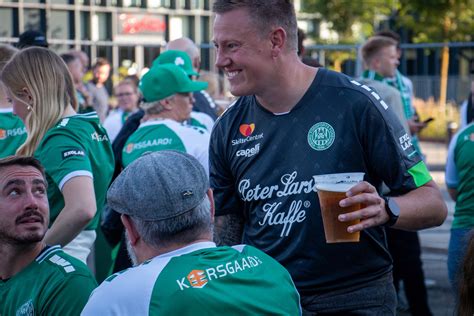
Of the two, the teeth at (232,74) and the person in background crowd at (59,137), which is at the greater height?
the teeth at (232,74)

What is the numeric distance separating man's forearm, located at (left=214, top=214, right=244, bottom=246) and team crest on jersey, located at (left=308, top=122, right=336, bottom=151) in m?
0.58

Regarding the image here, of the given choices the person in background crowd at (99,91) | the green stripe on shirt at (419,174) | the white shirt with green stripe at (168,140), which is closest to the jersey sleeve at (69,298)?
the green stripe on shirt at (419,174)

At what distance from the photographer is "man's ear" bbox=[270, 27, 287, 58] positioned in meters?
3.89

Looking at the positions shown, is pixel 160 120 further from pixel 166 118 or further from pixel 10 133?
pixel 10 133

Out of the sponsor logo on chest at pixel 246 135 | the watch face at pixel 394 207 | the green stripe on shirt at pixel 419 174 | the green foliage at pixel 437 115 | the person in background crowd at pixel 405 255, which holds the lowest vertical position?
the green foliage at pixel 437 115

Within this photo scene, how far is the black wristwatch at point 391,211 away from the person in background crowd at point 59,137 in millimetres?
1638

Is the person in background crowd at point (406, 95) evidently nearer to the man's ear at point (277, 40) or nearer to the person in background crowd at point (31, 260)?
the man's ear at point (277, 40)

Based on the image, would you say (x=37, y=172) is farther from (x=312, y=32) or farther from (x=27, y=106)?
(x=312, y=32)

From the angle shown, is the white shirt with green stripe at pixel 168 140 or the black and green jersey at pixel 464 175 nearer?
the white shirt with green stripe at pixel 168 140

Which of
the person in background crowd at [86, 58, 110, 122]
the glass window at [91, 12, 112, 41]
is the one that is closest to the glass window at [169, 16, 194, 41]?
the glass window at [91, 12, 112, 41]

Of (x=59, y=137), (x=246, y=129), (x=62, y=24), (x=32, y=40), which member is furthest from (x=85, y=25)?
(x=246, y=129)

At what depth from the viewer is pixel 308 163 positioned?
3.80m

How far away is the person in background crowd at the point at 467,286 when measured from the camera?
2781 mm

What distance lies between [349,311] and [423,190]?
1.87 feet
